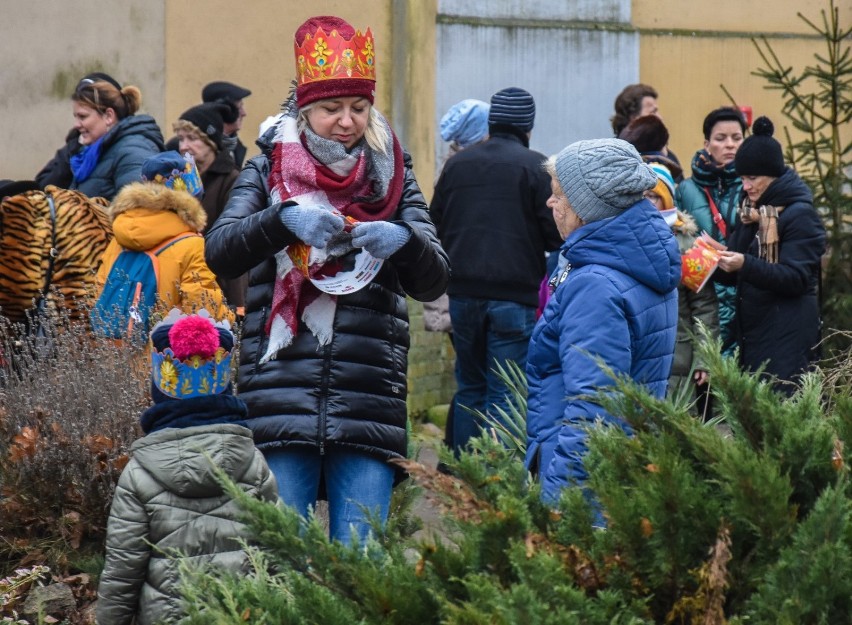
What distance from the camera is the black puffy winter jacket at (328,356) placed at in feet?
14.3

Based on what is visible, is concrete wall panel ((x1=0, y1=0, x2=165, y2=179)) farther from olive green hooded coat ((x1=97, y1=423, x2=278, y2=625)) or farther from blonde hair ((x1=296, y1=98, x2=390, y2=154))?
olive green hooded coat ((x1=97, y1=423, x2=278, y2=625))

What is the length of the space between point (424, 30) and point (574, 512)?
9.62 metres

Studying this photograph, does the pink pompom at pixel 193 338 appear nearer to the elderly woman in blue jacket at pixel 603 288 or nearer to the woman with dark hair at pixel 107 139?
the elderly woman in blue jacket at pixel 603 288

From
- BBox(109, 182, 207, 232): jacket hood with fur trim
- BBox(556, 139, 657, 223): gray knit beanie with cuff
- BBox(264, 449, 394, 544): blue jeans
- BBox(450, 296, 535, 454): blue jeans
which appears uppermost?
BBox(556, 139, 657, 223): gray knit beanie with cuff

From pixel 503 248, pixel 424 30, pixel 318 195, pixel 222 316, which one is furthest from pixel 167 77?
pixel 318 195

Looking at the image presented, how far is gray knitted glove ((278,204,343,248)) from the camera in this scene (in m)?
4.20

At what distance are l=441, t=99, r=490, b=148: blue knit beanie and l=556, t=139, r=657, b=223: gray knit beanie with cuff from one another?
429 cm

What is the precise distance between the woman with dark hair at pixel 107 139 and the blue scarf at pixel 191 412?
4.05m

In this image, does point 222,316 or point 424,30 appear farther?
point 424,30

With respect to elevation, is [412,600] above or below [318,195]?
below

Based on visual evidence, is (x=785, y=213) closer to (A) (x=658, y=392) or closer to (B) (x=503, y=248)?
(B) (x=503, y=248)

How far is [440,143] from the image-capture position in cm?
1219

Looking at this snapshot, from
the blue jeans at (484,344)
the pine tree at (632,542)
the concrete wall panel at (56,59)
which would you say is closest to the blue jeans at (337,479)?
the pine tree at (632,542)

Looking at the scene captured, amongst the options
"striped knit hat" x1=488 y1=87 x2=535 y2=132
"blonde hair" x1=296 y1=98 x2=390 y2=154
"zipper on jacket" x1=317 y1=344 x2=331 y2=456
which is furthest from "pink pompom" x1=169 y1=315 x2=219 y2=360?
"striped knit hat" x1=488 y1=87 x2=535 y2=132
